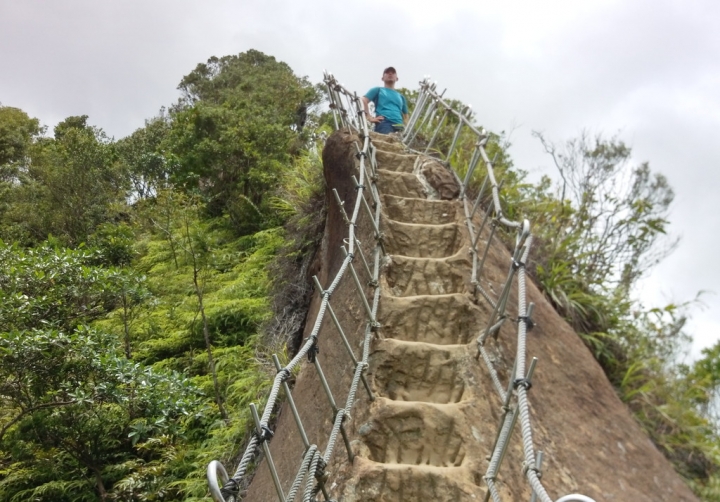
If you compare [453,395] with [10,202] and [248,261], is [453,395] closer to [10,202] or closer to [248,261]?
[248,261]

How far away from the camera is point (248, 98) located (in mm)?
12172

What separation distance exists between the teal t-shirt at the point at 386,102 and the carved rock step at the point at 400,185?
2091 mm

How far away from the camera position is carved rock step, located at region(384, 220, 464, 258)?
3607mm

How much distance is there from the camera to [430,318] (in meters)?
2.88

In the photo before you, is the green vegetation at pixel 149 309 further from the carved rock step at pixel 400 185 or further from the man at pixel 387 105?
the carved rock step at pixel 400 185

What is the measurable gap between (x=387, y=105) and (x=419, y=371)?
14.6ft

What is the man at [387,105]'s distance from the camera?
20.5ft

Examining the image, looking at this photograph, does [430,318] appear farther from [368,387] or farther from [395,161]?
[395,161]

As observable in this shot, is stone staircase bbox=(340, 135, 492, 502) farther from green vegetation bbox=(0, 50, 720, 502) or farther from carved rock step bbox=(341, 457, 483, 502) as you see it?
green vegetation bbox=(0, 50, 720, 502)

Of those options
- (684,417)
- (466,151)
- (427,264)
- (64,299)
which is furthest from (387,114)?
(684,417)

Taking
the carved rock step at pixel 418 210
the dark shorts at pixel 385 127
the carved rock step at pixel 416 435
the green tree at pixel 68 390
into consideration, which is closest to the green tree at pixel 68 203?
the dark shorts at pixel 385 127

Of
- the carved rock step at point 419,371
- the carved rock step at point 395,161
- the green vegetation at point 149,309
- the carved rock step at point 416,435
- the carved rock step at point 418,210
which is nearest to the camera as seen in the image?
the carved rock step at point 416,435

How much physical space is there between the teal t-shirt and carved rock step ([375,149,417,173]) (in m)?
1.55

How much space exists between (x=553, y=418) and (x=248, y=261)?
5.54 m
